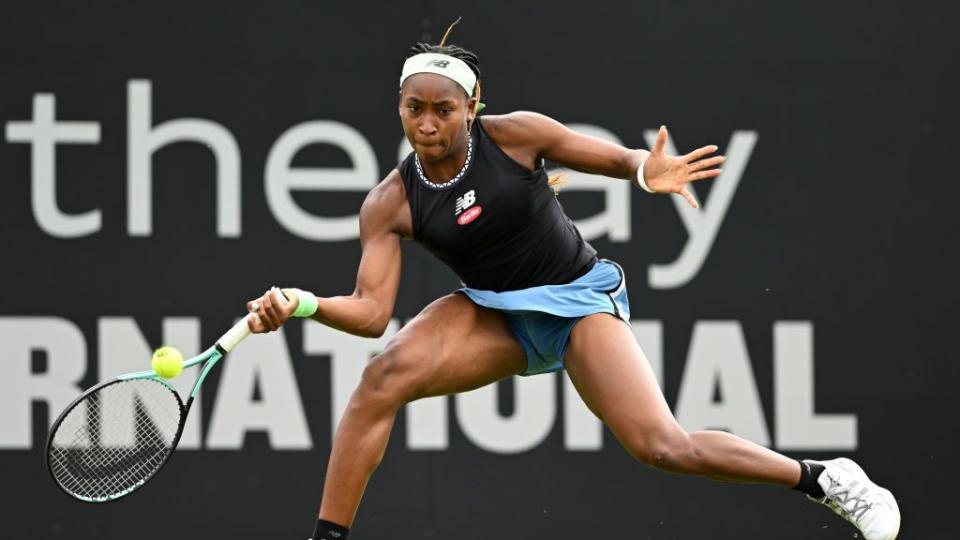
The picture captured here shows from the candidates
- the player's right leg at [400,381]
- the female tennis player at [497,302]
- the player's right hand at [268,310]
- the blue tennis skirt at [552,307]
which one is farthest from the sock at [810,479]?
the player's right hand at [268,310]

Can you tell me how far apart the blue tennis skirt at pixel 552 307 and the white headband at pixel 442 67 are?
66 cm

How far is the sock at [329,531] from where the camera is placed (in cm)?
471

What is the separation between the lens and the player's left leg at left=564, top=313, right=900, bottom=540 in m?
4.51

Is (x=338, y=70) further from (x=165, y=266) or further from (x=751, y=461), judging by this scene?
(x=751, y=461)

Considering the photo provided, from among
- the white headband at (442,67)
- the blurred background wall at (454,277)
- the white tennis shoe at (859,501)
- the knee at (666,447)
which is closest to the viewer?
the knee at (666,447)

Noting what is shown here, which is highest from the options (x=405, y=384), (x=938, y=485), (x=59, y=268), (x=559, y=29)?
(x=559, y=29)

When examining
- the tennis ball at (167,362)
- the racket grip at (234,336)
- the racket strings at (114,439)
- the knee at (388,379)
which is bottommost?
the racket strings at (114,439)

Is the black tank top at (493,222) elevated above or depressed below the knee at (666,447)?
above

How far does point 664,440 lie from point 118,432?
7.13 ft

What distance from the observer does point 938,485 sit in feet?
20.9

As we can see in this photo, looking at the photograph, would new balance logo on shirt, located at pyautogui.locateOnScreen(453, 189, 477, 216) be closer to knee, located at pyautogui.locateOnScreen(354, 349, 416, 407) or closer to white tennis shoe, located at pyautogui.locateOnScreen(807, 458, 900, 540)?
knee, located at pyautogui.locateOnScreen(354, 349, 416, 407)

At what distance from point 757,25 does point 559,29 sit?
827 mm

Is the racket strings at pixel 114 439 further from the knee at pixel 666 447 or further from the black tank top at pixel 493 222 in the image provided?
the knee at pixel 666 447

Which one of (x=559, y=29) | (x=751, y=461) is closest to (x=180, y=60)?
(x=559, y=29)
